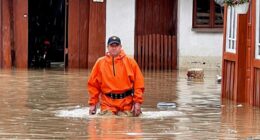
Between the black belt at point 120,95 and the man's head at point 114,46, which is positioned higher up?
the man's head at point 114,46

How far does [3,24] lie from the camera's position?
101ft

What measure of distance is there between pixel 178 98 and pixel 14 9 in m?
12.5

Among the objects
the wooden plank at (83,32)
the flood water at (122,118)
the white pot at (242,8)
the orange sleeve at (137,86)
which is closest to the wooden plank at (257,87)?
the flood water at (122,118)

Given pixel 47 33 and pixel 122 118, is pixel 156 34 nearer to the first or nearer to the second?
pixel 47 33

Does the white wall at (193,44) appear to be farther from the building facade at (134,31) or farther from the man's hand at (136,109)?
the man's hand at (136,109)

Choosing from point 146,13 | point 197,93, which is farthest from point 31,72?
point 197,93

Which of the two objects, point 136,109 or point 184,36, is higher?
point 184,36

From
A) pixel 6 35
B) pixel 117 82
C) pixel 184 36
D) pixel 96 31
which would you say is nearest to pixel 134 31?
pixel 96 31

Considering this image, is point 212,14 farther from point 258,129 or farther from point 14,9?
point 258,129

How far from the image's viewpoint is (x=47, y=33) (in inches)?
1337

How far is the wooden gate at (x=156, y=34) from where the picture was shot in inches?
1238

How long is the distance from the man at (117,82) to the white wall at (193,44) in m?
16.6

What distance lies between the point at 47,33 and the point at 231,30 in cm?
1480

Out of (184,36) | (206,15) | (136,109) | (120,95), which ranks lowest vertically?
(136,109)
